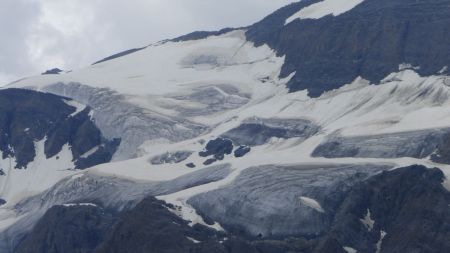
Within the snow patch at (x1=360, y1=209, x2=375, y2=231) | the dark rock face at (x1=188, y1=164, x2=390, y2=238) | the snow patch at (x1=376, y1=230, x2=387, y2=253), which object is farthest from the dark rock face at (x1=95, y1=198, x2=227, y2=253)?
the snow patch at (x1=376, y1=230, x2=387, y2=253)

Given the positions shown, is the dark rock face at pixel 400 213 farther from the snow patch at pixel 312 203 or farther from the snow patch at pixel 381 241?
the snow patch at pixel 312 203

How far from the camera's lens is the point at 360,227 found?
180000mm

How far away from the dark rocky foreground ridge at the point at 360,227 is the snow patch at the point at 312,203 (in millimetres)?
2330

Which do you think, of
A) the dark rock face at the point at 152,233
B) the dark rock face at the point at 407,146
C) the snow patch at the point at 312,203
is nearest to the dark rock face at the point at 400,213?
the snow patch at the point at 312,203

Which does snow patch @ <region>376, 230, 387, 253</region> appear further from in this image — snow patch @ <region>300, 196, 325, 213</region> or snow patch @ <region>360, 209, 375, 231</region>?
snow patch @ <region>300, 196, 325, 213</region>

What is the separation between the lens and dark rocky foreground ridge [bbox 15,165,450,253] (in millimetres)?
174625

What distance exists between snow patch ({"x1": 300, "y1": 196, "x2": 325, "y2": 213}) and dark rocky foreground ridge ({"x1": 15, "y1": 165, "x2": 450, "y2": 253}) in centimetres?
233

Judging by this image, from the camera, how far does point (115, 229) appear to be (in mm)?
191625

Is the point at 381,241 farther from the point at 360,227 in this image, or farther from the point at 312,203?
the point at 312,203

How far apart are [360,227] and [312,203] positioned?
9999mm

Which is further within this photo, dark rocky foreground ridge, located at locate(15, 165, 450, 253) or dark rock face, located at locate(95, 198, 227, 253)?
dark rock face, located at locate(95, 198, 227, 253)

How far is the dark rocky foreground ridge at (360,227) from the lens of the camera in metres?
175

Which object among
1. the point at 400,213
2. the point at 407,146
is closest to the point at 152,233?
the point at 400,213

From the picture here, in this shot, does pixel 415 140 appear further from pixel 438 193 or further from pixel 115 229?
pixel 115 229
